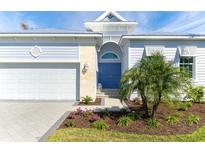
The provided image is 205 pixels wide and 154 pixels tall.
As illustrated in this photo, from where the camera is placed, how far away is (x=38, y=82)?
14844 millimetres

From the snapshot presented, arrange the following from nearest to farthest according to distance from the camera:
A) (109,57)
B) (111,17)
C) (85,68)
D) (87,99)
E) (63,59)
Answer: (87,99), (85,68), (63,59), (109,57), (111,17)

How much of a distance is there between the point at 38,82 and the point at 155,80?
28.6 feet

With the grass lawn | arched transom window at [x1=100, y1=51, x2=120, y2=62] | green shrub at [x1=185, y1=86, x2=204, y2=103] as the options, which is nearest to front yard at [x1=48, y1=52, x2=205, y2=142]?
the grass lawn

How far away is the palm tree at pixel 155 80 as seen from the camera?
8336mm

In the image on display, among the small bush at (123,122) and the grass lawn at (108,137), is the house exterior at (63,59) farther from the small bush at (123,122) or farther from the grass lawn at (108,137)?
the grass lawn at (108,137)

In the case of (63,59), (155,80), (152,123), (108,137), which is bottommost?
(108,137)

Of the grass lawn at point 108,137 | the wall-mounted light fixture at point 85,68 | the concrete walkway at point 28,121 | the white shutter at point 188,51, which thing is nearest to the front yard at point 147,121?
the grass lawn at point 108,137

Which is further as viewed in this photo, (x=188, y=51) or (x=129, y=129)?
(x=188, y=51)

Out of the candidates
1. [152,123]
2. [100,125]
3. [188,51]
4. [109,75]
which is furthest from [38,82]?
[188,51]

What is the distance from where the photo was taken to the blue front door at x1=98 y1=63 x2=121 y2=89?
17609 mm

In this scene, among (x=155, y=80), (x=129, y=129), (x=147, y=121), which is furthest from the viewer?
(x=147, y=121)

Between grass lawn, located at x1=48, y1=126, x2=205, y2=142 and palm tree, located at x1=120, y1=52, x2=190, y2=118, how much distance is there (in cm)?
160

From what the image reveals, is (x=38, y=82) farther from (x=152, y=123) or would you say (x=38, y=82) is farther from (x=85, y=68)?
(x=152, y=123)
